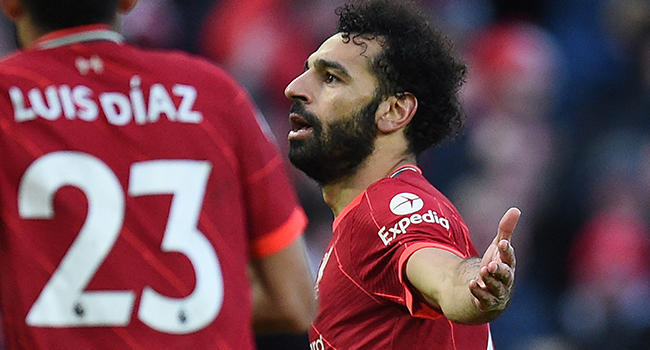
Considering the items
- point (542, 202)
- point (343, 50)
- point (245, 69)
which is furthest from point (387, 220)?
point (542, 202)

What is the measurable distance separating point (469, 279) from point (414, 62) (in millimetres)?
1455

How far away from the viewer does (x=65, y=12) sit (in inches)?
83.2

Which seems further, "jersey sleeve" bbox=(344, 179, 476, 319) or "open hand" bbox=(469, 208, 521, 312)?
"jersey sleeve" bbox=(344, 179, 476, 319)

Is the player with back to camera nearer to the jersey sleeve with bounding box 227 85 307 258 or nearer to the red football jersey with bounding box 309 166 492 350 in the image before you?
the red football jersey with bounding box 309 166 492 350

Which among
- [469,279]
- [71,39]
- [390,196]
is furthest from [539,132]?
[71,39]

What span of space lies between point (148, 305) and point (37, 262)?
0.81ft

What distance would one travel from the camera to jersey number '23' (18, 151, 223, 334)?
204 cm

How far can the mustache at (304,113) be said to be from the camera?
373 cm

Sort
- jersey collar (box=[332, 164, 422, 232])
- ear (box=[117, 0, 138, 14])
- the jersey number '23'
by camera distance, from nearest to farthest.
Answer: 1. the jersey number '23'
2. ear (box=[117, 0, 138, 14])
3. jersey collar (box=[332, 164, 422, 232])

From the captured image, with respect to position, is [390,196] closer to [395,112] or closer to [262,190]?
[395,112]

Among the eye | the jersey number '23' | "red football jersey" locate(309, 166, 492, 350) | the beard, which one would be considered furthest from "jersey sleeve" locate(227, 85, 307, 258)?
the eye

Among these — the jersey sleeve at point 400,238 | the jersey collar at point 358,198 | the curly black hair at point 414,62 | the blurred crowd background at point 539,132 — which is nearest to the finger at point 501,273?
the jersey sleeve at point 400,238

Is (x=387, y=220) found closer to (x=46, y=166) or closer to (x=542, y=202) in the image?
(x=46, y=166)

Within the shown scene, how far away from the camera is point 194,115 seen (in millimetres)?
2152
